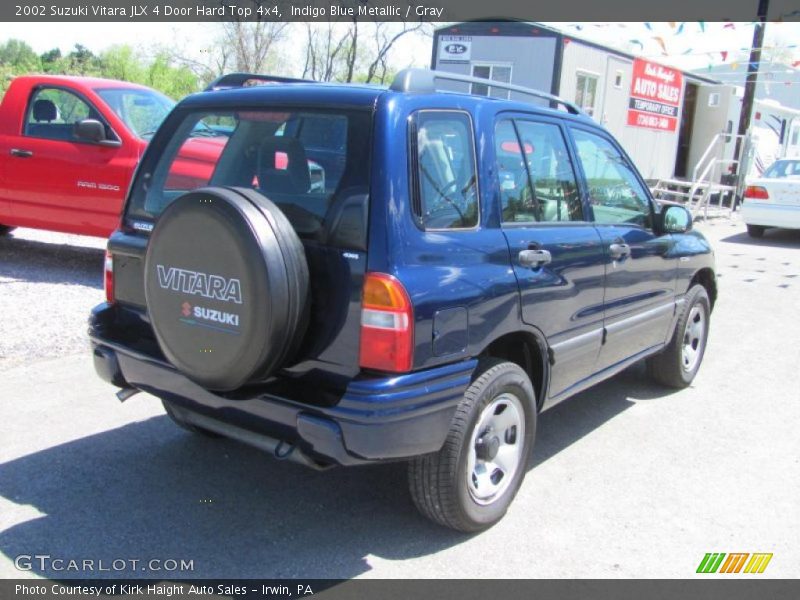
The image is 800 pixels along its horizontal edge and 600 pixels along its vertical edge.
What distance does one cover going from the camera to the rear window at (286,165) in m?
2.97

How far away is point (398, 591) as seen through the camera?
9.73ft

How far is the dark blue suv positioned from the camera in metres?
2.84

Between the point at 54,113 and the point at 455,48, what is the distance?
919 centimetres

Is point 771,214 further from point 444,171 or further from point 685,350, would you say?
point 444,171

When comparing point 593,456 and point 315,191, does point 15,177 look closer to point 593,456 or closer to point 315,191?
point 315,191

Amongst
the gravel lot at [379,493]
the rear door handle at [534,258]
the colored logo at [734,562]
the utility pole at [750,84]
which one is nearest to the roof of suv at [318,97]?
the rear door handle at [534,258]

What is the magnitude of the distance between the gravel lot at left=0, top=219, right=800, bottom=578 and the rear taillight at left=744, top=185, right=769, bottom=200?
9581mm

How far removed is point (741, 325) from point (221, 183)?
19.7 ft

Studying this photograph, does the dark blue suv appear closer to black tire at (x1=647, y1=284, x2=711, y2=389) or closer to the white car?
black tire at (x1=647, y1=284, x2=711, y2=389)

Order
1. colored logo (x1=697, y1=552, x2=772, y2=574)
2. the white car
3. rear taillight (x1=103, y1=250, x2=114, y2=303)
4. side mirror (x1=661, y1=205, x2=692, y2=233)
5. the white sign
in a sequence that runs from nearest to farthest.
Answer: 1. colored logo (x1=697, y1=552, x2=772, y2=574)
2. rear taillight (x1=103, y1=250, x2=114, y2=303)
3. side mirror (x1=661, y1=205, x2=692, y2=233)
4. the white car
5. the white sign

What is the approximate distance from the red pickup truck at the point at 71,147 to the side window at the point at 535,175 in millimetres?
4727

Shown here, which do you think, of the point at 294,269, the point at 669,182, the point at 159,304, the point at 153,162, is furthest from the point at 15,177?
the point at 669,182

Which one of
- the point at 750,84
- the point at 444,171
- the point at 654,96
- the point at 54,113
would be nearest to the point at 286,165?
the point at 444,171

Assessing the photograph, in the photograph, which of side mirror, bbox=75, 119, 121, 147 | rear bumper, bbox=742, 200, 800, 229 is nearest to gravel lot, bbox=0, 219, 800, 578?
side mirror, bbox=75, 119, 121, 147
